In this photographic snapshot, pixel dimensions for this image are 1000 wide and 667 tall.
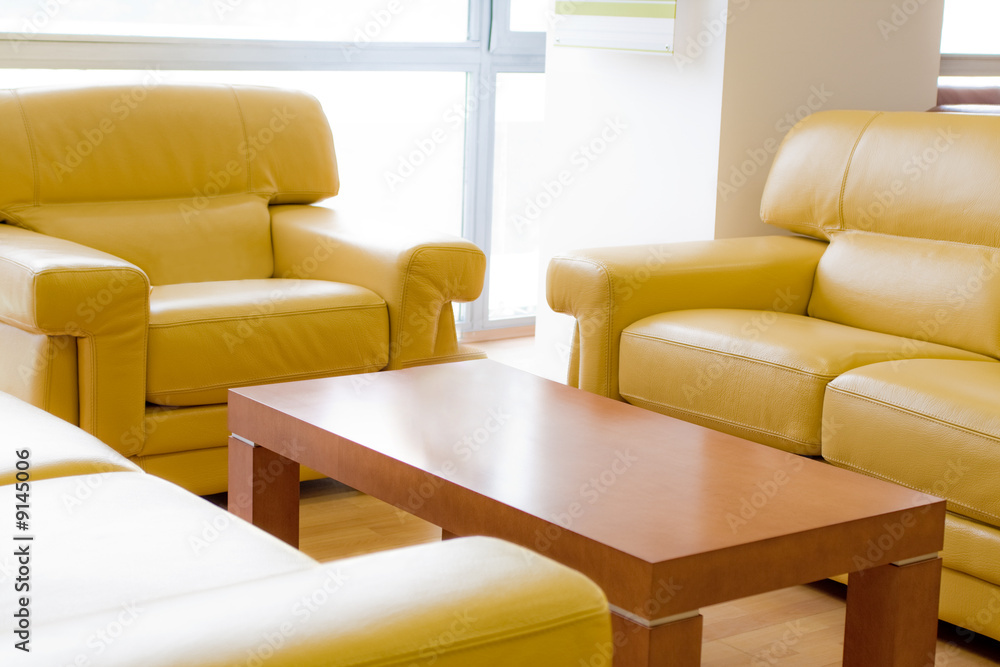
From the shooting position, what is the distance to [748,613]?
2316 mm

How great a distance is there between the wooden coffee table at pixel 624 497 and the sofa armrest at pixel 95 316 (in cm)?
48

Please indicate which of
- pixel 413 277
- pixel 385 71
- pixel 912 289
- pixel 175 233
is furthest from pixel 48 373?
pixel 385 71

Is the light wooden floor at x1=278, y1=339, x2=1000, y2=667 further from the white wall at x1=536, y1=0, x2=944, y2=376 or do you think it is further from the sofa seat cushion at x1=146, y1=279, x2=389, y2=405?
the white wall at x1=536, y1=0, x2=944, y2=376

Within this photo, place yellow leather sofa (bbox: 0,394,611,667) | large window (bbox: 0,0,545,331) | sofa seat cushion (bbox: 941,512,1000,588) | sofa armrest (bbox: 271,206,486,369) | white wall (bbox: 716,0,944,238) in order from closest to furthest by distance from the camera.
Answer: yellow leather sofa (bbox: 0,394,611,667), sofa seat cushion (bbox: 941,512,1000,588), sofa armrest (bbox: 271,206,486,369), white wall (bbox: 716,0,944,238), large window (bbox: 0,0,545,331)

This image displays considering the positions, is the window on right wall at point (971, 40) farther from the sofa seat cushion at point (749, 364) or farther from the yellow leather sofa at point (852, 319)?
the sofa seat cushion at point (749, 364)

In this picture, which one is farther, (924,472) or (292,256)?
(292,256)

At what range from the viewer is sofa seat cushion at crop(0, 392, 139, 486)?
1.57 m

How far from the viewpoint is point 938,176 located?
9.32 ft

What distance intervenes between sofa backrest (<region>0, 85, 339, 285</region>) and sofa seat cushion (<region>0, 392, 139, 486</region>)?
1.41 meters

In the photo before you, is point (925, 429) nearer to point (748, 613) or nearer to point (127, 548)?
point (748, 613)

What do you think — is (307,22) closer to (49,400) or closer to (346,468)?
(49,400)

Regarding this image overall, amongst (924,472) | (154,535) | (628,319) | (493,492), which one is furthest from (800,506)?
(628,319)

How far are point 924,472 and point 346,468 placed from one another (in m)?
1.07

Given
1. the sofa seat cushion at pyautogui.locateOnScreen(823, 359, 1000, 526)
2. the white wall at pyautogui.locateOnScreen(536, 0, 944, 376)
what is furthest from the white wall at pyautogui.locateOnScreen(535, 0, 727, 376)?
the sofa seat cushion at pyautogui.locateOnScreen(823, 359, 1000, 526)
